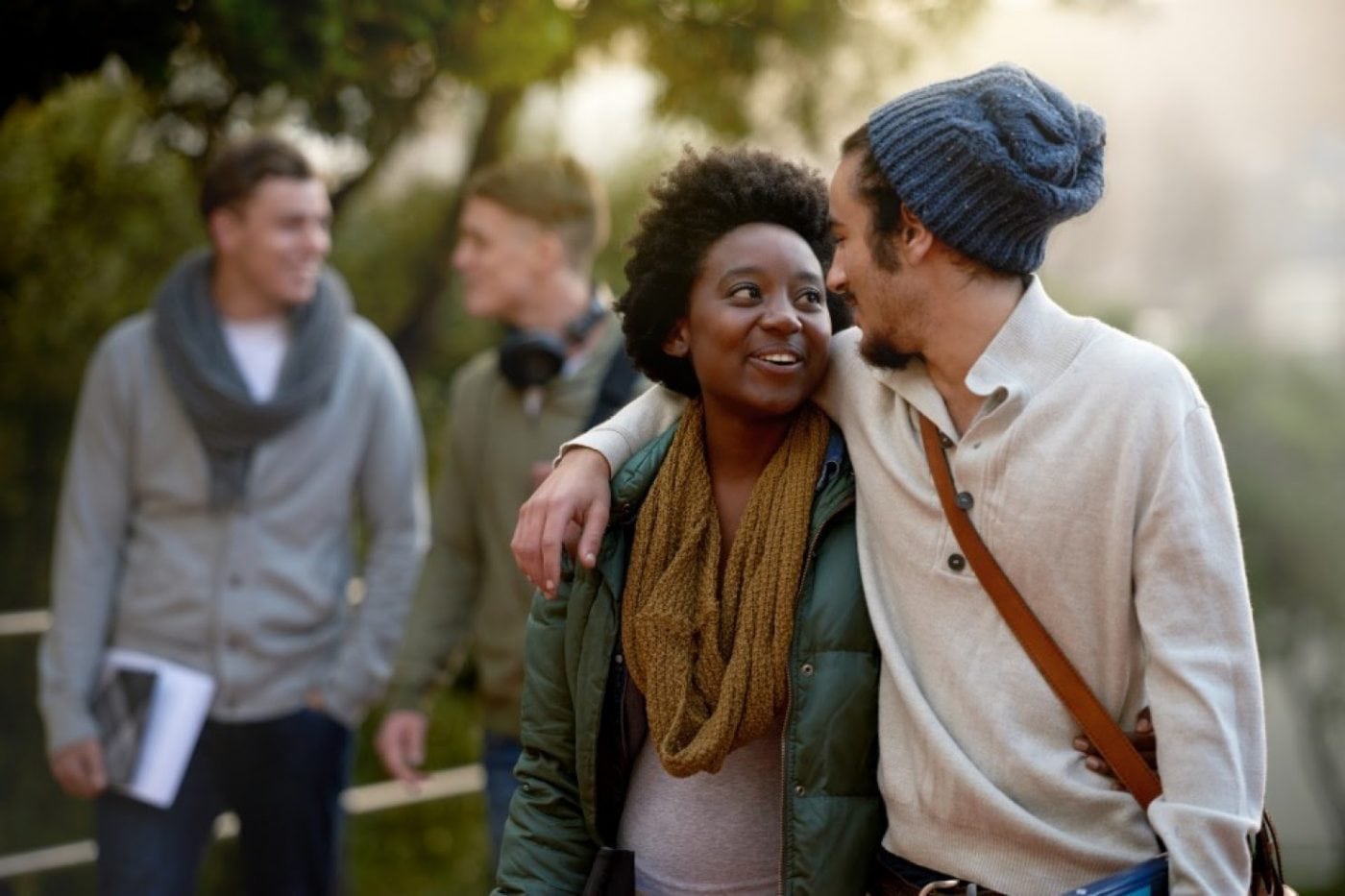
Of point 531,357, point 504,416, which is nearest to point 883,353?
point 531,357

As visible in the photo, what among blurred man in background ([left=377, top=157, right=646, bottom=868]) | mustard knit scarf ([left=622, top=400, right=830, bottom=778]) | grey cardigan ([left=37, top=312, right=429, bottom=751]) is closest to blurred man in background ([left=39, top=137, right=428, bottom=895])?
grey cardigan ([left=37, top=312, right=429, bottom=751])

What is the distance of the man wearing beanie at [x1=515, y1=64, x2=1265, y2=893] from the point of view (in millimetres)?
2229

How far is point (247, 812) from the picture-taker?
4.35m

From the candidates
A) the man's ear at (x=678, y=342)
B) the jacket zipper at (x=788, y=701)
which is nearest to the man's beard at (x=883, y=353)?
the jacket zipper at (x=788, y=701)

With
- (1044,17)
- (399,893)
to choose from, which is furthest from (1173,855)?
(399,893)

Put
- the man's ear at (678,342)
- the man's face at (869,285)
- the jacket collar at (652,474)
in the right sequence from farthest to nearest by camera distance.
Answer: the man's ear at (678,342) < the jacket collar at (652,474) < the man's face at (869,285)

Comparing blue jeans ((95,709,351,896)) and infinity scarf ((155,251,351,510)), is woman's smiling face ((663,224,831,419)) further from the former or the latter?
blue jeans ((95,709,351,896))

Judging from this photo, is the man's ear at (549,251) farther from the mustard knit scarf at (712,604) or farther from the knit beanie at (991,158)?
the knit beanie at (991,158)

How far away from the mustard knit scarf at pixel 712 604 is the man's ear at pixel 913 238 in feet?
1.18

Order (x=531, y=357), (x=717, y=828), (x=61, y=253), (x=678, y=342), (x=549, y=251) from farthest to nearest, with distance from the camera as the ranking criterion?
(x=61, y=253)
(x=549, y=251)
(x=531, y=357)
(x=678, y=342)
(x=717, y=828)

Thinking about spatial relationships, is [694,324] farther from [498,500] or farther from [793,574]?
[498,500]

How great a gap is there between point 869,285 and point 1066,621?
0.56m

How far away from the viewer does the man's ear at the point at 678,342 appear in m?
2.79

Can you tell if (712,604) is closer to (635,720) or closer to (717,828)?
(635,720)
